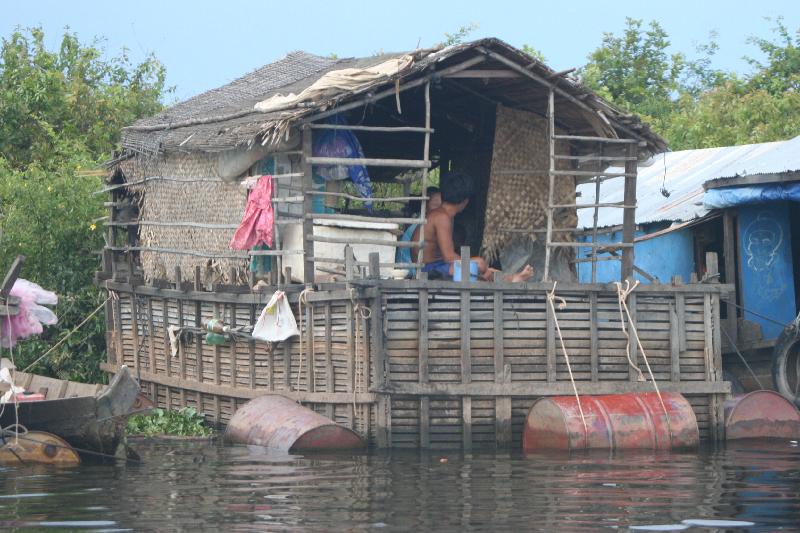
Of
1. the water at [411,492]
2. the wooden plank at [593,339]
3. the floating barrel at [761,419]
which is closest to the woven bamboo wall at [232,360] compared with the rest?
the water at [411,492]

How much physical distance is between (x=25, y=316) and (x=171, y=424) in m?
2.95

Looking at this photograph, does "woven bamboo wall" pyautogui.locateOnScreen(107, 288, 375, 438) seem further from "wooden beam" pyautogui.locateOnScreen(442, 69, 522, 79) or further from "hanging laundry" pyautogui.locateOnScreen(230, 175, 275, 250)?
"wooden beam" pyautogui.locateOnScreen(442, 69, 522, 79)

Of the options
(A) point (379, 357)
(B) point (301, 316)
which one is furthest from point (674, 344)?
(B) point (301, 316)

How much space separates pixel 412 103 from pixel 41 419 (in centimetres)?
642

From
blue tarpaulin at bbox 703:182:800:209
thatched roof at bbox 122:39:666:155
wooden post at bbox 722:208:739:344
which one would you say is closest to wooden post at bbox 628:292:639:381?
thatched roof at bbox 122:39:666:155

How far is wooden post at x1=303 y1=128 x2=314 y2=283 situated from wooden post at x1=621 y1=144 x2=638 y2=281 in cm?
356

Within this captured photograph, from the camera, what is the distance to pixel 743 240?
1753 centimetres

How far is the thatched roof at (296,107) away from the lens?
45.2 feet

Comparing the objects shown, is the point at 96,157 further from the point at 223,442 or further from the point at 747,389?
the point at 747,389

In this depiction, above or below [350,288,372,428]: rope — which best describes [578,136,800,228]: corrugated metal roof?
above

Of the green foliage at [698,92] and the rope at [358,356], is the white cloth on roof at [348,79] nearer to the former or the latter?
the rope at [358,356]

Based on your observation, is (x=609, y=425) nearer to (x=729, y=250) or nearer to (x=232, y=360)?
(x=232, y=360)

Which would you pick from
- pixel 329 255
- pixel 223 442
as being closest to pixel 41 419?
pixel 223 442

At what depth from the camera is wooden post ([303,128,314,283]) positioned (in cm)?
1387
